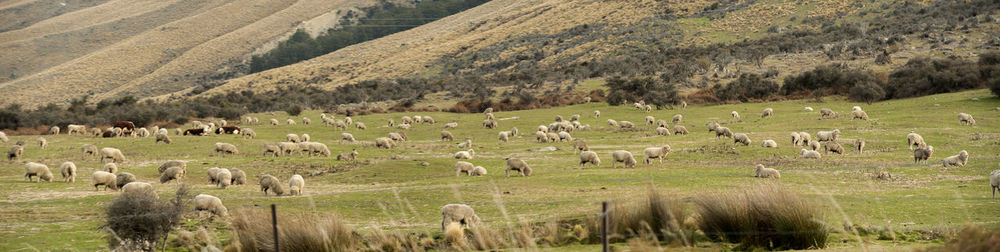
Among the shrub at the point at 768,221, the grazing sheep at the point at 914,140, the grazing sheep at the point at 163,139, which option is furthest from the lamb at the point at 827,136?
the grazing sheep at the point at 163,139

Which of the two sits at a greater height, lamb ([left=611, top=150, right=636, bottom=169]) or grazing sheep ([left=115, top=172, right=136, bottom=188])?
grazing sheep ([left=115, top=172, right=136, bottom=188])

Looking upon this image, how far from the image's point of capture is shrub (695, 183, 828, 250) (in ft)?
37.9

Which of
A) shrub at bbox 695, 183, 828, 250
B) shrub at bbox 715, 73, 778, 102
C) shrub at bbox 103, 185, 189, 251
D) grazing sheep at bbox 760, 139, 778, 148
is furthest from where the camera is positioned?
shrub at bbox 715, 73, 778, 102

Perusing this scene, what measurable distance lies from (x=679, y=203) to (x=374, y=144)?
3034 cm

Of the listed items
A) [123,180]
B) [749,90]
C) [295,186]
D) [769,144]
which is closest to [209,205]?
[295,186]

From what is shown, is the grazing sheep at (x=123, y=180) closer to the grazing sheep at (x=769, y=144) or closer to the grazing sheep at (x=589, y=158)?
the grazing sheep at (x=589, y=158)

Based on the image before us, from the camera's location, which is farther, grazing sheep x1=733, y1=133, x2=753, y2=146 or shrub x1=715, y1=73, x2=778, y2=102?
shrub x1=715, y1=73, x2=778, y2=102

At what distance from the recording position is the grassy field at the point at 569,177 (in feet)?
51.3

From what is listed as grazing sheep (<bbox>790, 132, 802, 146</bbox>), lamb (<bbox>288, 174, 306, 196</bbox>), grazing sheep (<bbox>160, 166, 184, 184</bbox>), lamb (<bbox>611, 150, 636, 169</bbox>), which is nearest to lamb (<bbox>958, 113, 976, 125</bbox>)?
grazing sheep (<bbox>790, 132, 802, 146</bbox>)

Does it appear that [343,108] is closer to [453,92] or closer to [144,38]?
[453,92]

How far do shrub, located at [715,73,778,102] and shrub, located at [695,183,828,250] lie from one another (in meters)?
48.4

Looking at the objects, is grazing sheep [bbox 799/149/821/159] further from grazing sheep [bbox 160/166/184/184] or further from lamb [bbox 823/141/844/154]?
grazing sheep [bbox 160/166/184/184]

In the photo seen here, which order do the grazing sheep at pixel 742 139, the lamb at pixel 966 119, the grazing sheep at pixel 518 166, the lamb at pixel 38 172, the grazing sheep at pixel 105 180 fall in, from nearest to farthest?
the grazing sheep at pixel 105 180
the lamb at pixel 38 172
the grazing sheep at pixel 518 166
the grazing sheep at pixel 742 139
the lamb at pixel 966 119

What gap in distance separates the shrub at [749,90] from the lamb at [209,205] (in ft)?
156
